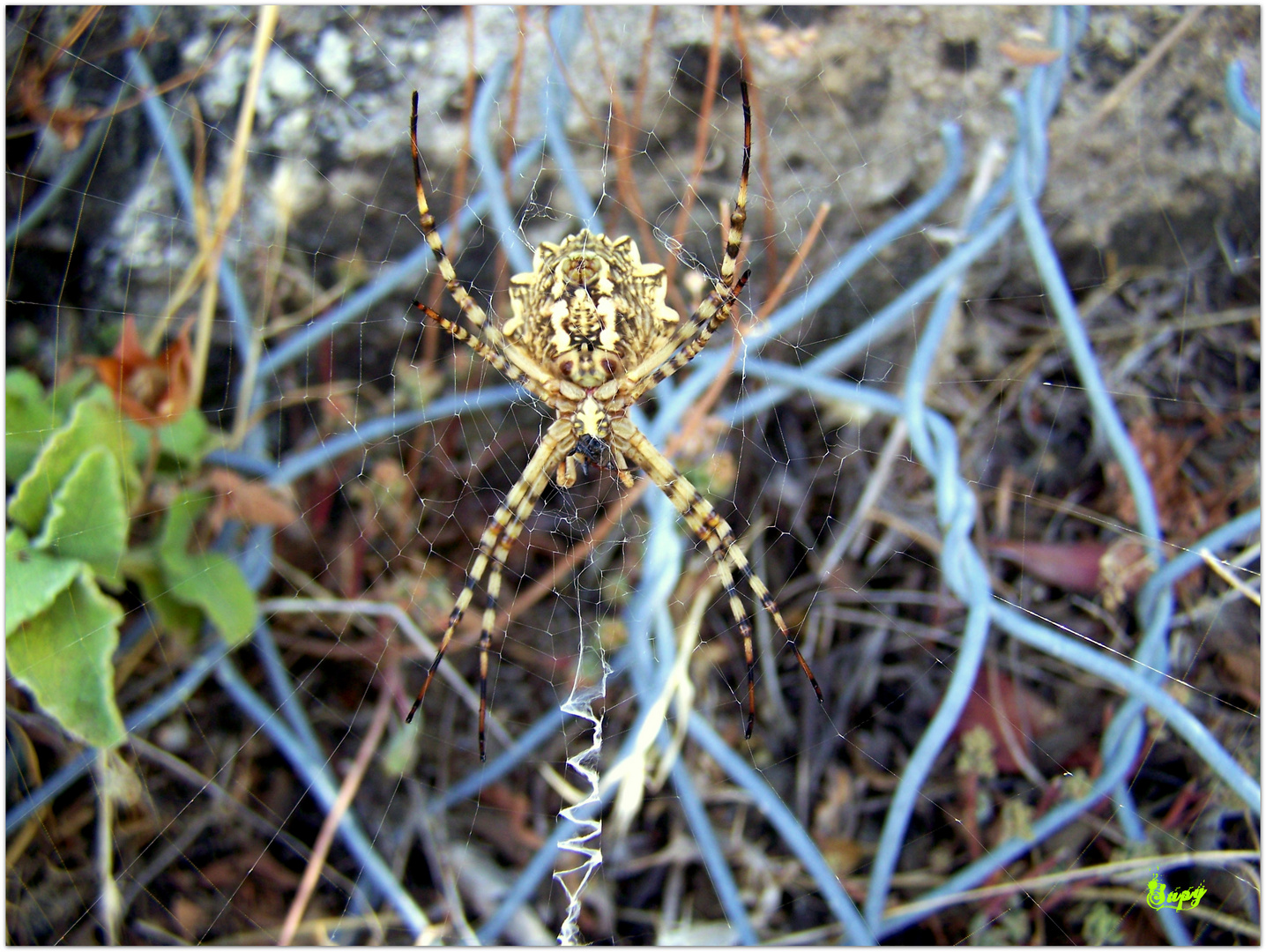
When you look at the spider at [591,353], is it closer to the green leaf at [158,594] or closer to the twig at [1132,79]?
the green leaf at [158,594]

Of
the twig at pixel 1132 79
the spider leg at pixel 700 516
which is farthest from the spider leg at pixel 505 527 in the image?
the twig at pixel 1132 79

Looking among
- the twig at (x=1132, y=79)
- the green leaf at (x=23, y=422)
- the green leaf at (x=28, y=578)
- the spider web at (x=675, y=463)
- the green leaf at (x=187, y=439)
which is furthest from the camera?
the twig at (x=1132, y=79)

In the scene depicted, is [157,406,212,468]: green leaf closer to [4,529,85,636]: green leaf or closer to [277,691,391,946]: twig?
[4,529,85,636]: green leaf

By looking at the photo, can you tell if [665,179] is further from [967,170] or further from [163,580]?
[163,580]

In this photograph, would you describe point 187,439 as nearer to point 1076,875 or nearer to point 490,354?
point 490,354

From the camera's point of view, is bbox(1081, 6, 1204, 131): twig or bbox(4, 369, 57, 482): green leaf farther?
bbox(1081, 6, 1204, 131): twig

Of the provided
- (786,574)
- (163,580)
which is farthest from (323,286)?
(786,574)

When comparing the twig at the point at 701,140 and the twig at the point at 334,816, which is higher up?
the twig at the point at 701,140

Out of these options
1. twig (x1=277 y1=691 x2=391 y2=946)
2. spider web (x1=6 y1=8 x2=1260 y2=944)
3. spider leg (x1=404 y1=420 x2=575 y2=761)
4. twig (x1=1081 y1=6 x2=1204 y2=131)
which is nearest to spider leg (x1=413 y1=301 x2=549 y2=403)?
spider leg (x1=404 y1=420 x2=575 y2=761)
